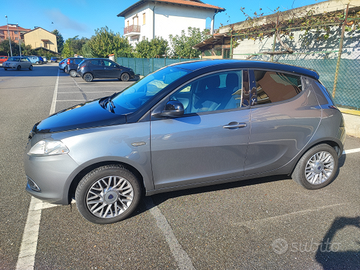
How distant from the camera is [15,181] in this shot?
3943 mm

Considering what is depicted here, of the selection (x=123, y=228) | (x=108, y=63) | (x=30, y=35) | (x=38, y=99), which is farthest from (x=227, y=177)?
(x=30, y=35)

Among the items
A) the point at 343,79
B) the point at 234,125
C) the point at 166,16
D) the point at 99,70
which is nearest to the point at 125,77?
the point at 99,70

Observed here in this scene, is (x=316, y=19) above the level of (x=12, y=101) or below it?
above

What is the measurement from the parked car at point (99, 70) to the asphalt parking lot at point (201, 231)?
56.2ft

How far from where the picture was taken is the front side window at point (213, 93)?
3.25 meters

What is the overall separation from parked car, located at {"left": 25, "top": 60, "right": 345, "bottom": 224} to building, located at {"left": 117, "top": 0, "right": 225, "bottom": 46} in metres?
39.2

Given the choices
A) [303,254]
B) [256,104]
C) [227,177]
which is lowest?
[303,254]

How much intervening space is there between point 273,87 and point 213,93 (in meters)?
0.80

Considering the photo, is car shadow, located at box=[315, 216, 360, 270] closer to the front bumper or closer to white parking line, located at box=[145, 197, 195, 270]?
white parking line, located at box=[145, 197, 195, 270]

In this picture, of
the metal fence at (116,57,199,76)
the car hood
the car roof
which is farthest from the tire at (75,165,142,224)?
the metal fence at (116,57,199,76)

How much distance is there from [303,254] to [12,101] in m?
11.3

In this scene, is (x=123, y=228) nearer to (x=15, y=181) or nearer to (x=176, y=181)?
(x=176, y=181)

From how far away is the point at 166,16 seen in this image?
134 ft

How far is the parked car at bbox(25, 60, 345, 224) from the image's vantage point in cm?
285
